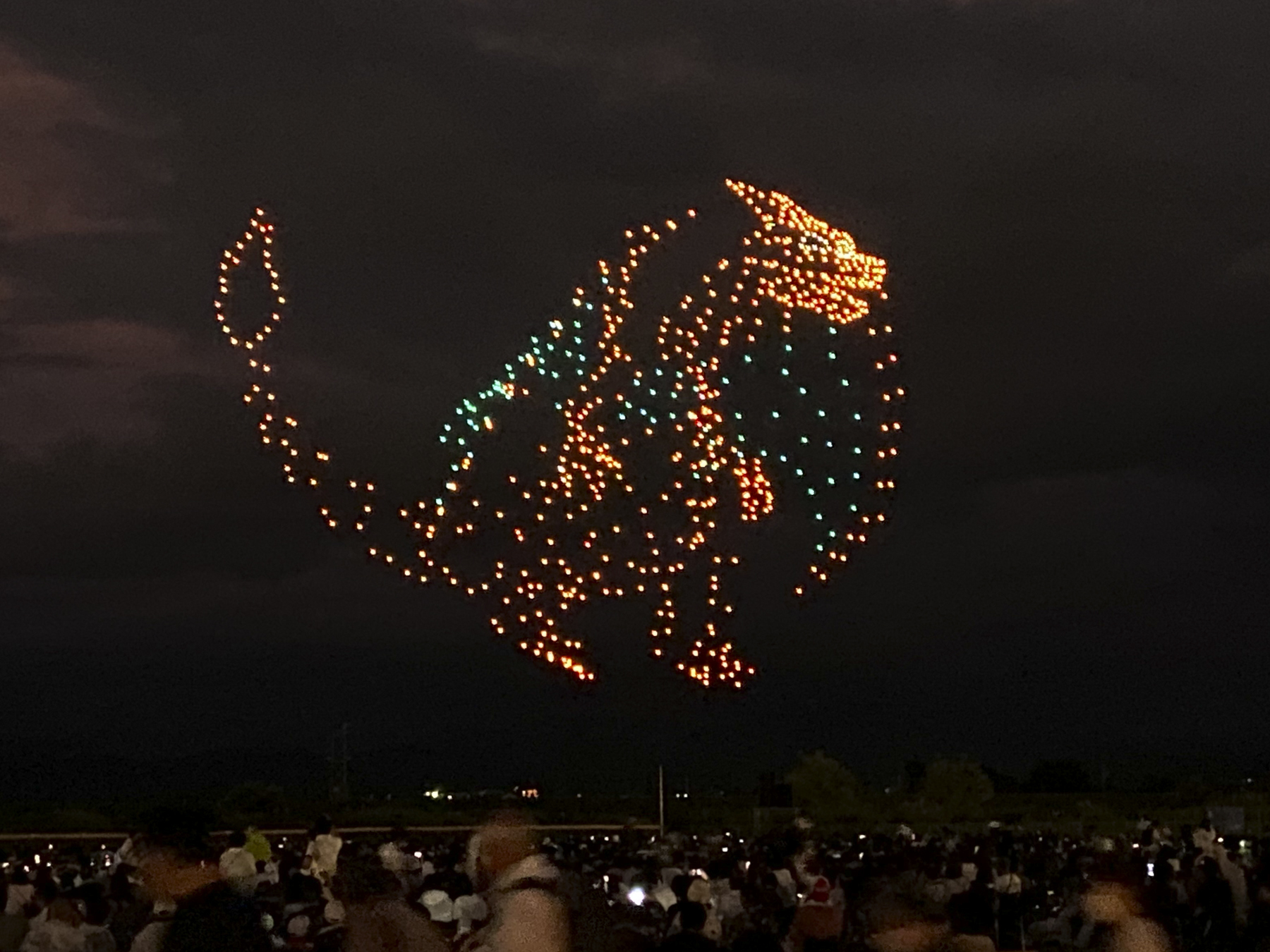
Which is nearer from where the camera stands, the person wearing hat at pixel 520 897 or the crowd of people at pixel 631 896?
the person wearing hat at pixel 520 897

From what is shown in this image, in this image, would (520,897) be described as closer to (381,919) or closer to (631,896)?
(381,919)

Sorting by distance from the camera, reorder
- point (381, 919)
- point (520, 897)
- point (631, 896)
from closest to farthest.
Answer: point (520, 897) → point (381, 919) → point (631, 896)

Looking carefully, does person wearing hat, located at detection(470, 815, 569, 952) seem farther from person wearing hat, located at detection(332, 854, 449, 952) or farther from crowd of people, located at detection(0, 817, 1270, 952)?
person wearing hat, located at detection(332, 854, 449, 952)

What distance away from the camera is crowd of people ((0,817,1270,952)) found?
7555 mm

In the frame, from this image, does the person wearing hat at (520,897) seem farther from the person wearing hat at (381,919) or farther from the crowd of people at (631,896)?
the person wearing hat at (381,919)

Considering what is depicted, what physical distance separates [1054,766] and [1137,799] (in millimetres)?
26931

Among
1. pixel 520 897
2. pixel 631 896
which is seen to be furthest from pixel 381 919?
pixel 631 896

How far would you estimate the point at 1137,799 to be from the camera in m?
66.6

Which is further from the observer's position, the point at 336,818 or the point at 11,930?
the point at 336,818

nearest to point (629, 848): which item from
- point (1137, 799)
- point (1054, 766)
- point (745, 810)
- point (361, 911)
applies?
point (361, 911)

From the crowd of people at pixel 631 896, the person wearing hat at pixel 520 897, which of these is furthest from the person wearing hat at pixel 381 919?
the person wearing hat at pixel 520 897

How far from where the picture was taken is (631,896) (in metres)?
18.7

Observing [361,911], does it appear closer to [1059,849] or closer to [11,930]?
[11,930]

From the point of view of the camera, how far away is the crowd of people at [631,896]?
7.55 meters
